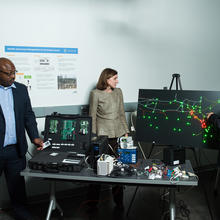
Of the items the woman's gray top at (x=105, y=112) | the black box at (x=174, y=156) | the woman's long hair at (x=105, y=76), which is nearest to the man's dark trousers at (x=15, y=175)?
the woman's gray top at (x=105, y=112)

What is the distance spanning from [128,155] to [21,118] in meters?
1.05

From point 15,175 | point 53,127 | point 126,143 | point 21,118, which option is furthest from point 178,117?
point 15,175

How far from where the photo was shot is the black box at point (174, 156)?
2.22 metres

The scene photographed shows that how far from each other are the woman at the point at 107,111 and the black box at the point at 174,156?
0.84 m

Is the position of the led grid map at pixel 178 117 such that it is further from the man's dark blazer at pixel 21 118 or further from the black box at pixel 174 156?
the man's dark blazer at pixel 21 118

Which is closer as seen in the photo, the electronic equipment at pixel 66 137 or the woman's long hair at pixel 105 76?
the electronic equipment at pixel 66 137

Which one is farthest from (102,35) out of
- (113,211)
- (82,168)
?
(113,211)

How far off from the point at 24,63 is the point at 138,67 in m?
1.53

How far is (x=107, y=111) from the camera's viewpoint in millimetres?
3018

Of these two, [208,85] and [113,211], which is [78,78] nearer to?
[113,211]

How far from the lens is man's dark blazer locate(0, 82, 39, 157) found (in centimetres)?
238

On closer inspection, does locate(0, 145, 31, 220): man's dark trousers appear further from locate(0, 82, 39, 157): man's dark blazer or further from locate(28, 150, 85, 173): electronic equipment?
locate(28, 150, 85, 173): electronic equipment

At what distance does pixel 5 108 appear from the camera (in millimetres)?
2322

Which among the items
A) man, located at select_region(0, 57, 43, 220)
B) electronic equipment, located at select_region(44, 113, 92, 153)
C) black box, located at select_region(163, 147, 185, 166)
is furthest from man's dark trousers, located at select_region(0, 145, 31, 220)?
black box, located at select_region(163, 147, 185, 166)
